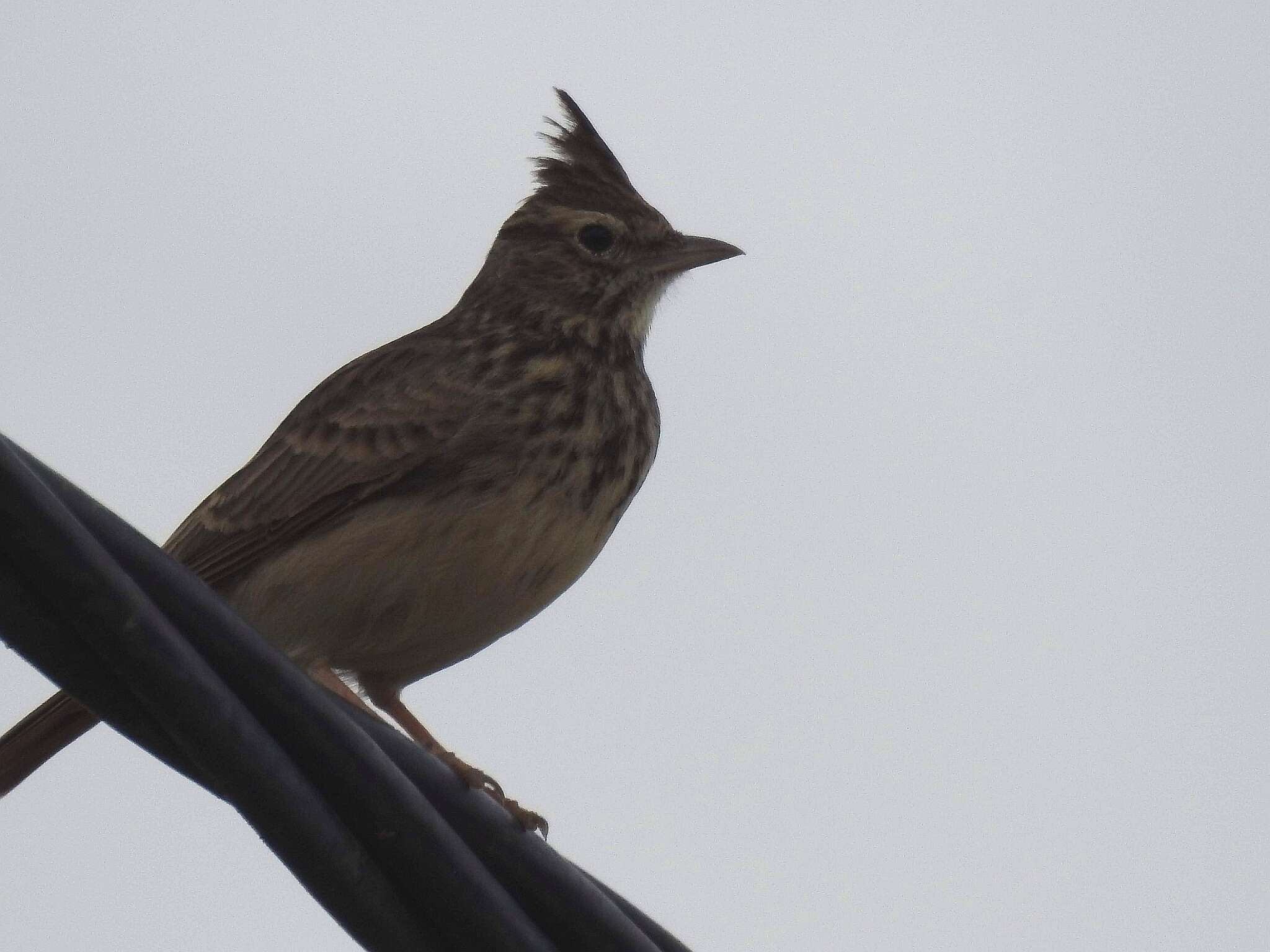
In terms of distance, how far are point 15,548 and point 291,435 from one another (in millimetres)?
4263

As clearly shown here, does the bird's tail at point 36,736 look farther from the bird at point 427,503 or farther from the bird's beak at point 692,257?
the bird's beak at point 692,257

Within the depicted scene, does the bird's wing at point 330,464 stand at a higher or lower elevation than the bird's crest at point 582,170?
lower

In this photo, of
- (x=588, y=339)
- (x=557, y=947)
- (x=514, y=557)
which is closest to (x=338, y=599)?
(x=514, y=557)

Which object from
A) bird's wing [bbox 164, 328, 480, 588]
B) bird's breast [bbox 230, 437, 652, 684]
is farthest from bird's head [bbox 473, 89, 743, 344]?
bird's breast [bbox 230, 437, 652, 684]

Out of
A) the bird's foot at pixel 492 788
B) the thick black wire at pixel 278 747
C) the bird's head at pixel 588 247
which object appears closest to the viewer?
the thick black wire at pixel 278 747

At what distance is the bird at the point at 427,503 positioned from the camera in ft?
18.8

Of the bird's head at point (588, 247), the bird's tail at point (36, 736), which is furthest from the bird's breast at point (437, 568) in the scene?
the bird's head at point (588, 247)

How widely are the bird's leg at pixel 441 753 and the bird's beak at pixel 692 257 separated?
7.10ft

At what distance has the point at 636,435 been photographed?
648 centimetres

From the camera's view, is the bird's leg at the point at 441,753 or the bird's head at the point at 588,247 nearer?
the bird's leg at the point at 441,753

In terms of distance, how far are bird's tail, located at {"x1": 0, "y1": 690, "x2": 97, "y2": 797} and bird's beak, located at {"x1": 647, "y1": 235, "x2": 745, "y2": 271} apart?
312 cm

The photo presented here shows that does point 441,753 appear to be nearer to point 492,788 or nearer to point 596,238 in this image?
point 492,788

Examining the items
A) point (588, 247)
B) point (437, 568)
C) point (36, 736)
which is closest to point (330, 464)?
A: point (437, 568)

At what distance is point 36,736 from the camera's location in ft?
17.9
